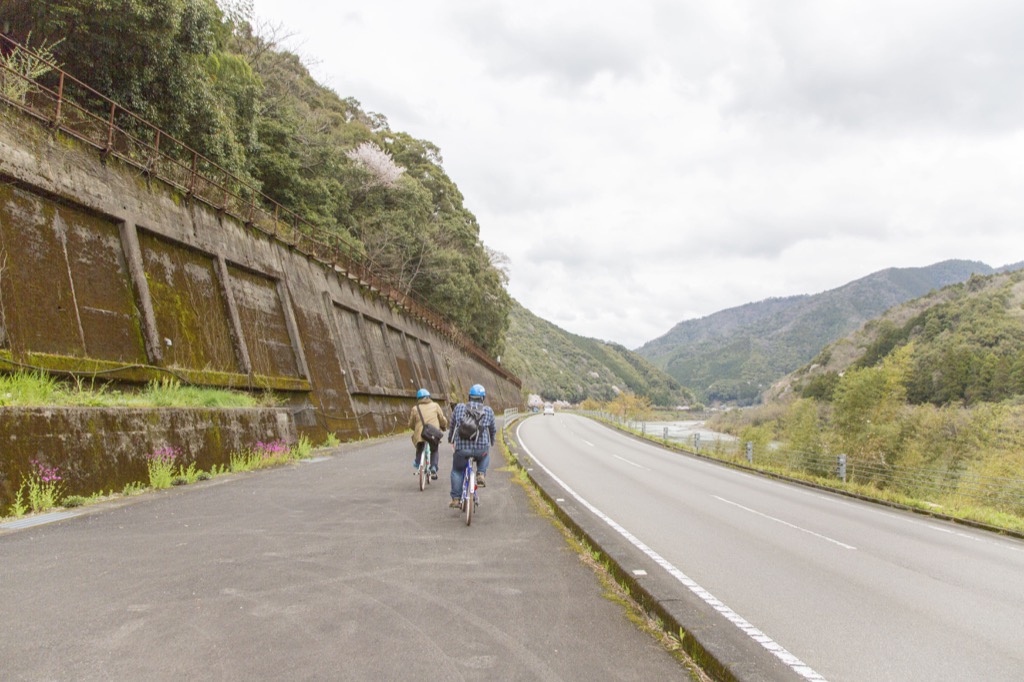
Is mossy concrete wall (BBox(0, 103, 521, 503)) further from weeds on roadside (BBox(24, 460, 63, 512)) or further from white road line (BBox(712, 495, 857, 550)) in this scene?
white road line (BBox(712, 495, 857, 550))

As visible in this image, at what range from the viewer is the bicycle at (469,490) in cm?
827

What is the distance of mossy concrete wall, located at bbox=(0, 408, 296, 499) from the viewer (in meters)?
7.18

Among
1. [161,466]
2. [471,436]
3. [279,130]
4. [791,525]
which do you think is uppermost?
[279,130]

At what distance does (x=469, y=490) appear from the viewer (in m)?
8.37

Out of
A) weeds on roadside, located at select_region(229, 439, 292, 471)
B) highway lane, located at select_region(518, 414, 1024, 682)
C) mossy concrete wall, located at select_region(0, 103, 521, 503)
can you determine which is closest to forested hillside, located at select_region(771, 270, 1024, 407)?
highway lane, located at select_region(518, 414, 1024, 682)

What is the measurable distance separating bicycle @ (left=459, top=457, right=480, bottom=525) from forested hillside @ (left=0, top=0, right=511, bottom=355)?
12789 mm

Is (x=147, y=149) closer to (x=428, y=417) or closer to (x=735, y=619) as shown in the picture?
(x=428, y=417)

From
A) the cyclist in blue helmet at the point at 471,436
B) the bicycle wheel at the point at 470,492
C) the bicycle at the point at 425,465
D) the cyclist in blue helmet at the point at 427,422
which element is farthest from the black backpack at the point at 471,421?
the bicycle at the point at 425,465

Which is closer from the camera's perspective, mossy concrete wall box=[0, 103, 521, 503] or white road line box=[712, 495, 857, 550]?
white road line box=[712, 495, 857, 550]

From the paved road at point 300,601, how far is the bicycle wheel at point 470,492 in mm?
260

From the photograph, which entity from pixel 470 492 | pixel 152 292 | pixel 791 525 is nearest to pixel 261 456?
pixel 152 292

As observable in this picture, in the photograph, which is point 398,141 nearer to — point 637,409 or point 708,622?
point 708,622

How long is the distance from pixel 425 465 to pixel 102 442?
517cm

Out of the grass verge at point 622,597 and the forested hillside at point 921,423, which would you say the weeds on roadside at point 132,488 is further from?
the forested hillside at point 921,423
